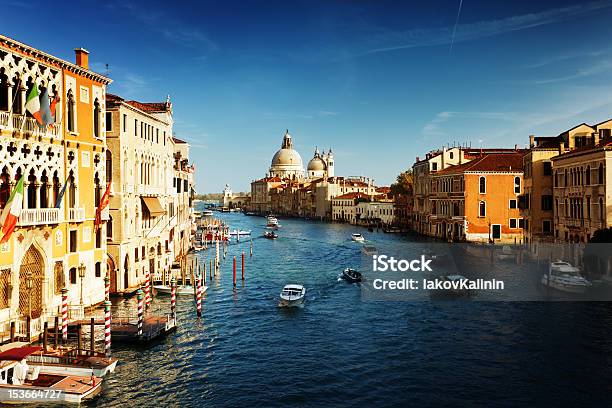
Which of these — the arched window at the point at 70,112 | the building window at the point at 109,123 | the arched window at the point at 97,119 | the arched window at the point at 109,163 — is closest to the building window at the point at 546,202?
the arched window at the point at 109,163

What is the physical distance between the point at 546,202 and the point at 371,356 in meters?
21.5

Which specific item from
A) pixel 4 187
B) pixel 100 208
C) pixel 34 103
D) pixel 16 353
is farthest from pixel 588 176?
pixel 16 353

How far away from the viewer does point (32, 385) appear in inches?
502

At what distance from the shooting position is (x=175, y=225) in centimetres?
3444

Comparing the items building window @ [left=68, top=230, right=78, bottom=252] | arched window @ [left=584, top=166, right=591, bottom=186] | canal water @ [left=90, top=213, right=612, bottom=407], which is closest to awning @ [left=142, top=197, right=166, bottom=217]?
canal water @ [left=90, top=213, right=612, bottom=407]

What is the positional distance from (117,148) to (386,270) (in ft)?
64.2

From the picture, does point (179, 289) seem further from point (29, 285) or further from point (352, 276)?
point (29, 285)

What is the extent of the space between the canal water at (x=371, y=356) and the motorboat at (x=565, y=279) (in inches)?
53.7

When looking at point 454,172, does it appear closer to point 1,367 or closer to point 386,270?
point 386,270

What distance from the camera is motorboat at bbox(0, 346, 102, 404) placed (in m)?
12.5

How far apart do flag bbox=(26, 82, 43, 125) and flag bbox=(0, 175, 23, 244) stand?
2383 millimetres

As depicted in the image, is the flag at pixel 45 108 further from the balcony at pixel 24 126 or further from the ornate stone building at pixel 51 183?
the balcony at pixel 24 126

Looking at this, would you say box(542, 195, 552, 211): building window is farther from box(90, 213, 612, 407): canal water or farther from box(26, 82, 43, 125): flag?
box(26, 82, 43, 125): flag

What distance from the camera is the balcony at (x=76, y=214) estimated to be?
1797cm
